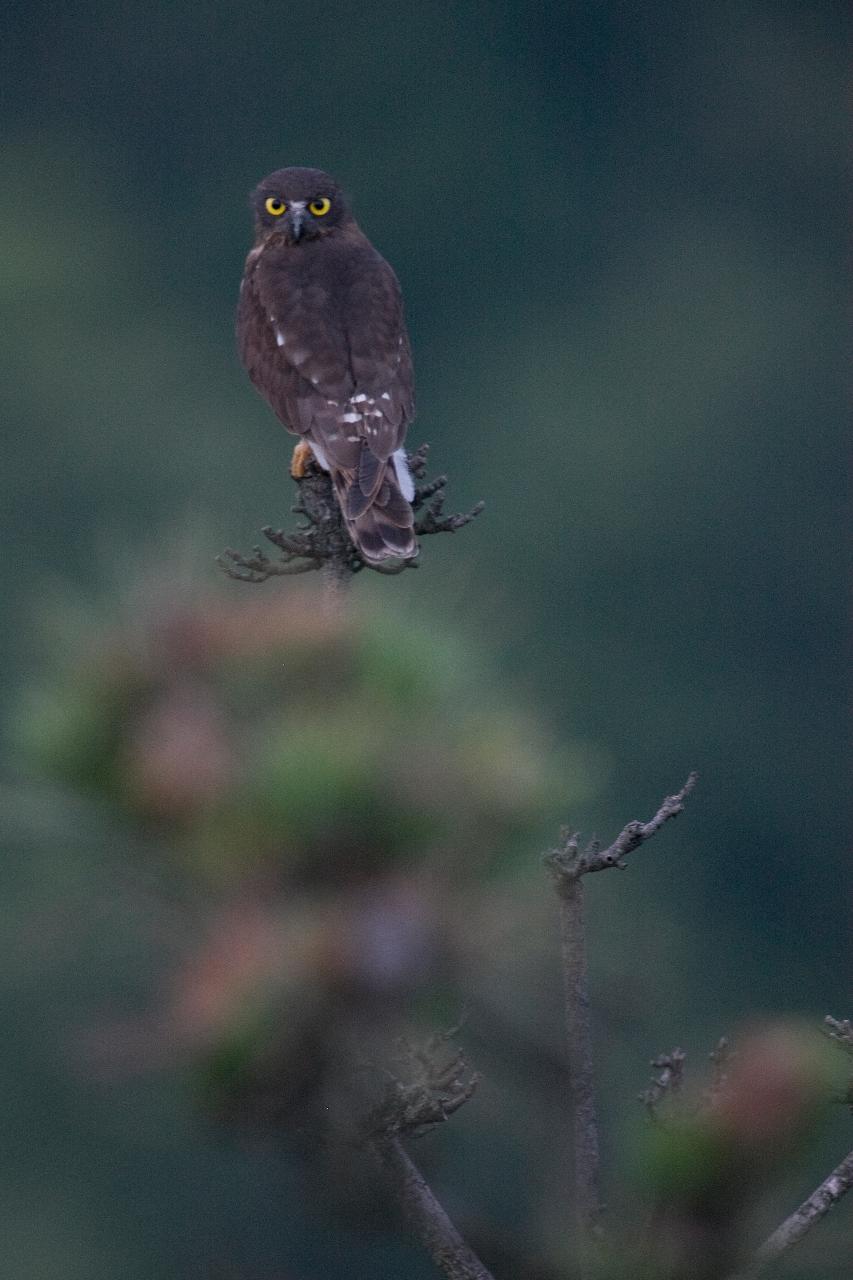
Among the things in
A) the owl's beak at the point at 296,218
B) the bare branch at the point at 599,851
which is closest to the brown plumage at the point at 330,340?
the owl's beak at the point at 296,218

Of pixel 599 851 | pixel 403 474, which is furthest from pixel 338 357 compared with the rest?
pixel 599 851

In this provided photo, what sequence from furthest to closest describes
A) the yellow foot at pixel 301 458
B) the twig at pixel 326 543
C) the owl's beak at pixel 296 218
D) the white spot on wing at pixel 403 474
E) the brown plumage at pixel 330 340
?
the owl's beak at pixel 296 218
the yellow foot at pixel 301 458
the brown plumage at pixel 330 340
the white spot on wing at pixel 403 474
the twig at pixel 326 543

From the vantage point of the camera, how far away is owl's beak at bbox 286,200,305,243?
8.14 feet

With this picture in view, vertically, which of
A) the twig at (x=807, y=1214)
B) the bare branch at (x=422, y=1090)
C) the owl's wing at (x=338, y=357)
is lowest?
the twig at (x=807, y=1214)

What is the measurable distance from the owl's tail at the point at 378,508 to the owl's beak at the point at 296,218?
0.81 meters

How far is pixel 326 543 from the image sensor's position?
152 cm

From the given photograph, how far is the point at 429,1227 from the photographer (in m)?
1.05

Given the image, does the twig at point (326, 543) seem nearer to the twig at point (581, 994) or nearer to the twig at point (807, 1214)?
the twig at point (581, 994)

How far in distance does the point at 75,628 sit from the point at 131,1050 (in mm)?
238

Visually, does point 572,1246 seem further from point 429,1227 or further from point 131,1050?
point 131,1050

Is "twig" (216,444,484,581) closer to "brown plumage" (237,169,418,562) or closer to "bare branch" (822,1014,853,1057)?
"brown plumage" (237,169,418,562)

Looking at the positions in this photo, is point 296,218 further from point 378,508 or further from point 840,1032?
point 840,1032

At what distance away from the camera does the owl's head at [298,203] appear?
2496 millimetres

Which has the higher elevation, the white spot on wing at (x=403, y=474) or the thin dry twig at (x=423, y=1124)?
the white spot on wing at (x=403, y=474)
